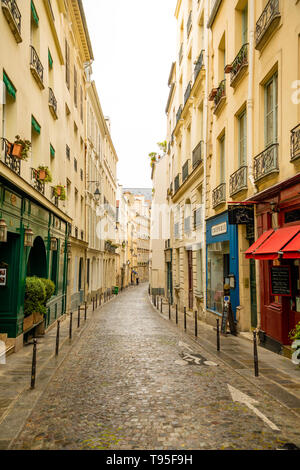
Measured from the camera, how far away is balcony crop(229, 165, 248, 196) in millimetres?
11317

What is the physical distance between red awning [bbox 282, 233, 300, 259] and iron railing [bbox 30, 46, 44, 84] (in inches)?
337

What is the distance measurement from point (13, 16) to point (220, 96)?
7.94 meters

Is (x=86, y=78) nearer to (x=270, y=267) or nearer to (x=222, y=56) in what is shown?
(x=222, y=56)

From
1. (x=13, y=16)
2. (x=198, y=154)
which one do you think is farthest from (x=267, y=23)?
(x=198, y=154)

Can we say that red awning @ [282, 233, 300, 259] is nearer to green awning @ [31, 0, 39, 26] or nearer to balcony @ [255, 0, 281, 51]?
balcony @ [255, 0, 281, 51]

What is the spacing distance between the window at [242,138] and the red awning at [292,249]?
17.0 feet

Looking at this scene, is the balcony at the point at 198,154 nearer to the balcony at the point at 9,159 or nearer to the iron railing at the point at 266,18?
the iron railing at the point at 266,18

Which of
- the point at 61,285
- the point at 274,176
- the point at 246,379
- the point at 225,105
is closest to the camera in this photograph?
the point at 246,379

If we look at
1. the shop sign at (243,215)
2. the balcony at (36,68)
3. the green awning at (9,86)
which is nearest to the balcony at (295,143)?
the shop sign at (243,215)

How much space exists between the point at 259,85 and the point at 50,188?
818 centimetres

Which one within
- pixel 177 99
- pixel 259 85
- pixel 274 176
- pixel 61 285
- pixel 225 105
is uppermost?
pixel 177 99

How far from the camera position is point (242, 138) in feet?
40.9

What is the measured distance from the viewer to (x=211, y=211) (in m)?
15.4
